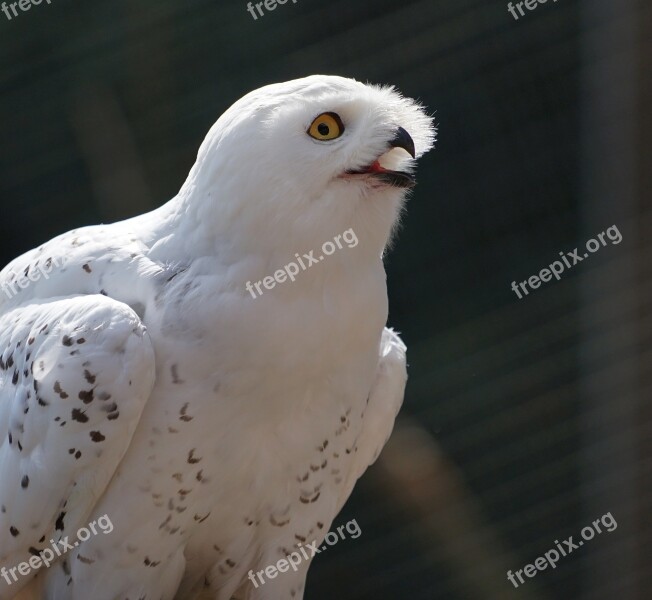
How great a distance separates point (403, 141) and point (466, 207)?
3.27 feet

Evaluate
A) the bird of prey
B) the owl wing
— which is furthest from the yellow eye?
the owl wing

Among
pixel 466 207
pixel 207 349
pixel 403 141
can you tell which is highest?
pixel 403 141

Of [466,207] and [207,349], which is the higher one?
[207,349]

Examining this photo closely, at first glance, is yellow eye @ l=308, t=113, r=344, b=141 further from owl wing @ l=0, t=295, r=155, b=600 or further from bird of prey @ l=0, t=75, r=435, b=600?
owl wing @ l=0, t=295, r=155, b=600

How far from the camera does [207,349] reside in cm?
160

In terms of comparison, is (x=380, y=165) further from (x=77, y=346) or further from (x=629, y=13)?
(x=629, y=13)

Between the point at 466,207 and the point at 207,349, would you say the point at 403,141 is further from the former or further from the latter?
the point at 466,207

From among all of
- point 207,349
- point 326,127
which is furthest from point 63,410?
point 326,127

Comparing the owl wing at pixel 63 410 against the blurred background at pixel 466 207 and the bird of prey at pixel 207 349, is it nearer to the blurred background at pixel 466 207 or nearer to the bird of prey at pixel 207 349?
the bird of prey at pixel 207 349

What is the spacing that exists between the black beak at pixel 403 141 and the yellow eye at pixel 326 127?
81mm

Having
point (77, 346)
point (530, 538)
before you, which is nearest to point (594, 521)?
point (530, 538)

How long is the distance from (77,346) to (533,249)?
134 centimetres

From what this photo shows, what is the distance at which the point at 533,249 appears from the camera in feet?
8.41

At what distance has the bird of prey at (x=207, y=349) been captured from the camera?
1569mm
